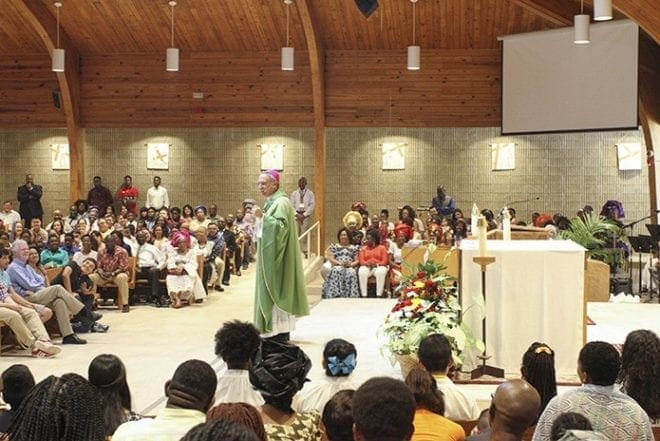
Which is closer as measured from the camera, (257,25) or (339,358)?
(339,358)

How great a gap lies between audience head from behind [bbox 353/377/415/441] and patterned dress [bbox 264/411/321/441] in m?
1.05

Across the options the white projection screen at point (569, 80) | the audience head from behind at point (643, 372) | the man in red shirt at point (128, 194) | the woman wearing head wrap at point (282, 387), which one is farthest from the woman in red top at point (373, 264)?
the audience head from behind at point (643, 372)

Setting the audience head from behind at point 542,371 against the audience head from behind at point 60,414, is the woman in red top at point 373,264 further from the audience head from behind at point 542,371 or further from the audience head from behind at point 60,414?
the audience head from behind at point 60,414

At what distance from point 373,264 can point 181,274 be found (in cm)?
241

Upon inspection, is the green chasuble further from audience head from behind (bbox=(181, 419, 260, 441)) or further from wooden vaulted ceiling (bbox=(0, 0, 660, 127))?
wooden vaulted ceiling (bbox=(0, 0, 660, 127))

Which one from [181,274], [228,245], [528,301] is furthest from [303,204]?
[528,301]

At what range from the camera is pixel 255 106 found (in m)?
18.6

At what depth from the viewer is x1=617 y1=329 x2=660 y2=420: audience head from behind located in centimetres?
395

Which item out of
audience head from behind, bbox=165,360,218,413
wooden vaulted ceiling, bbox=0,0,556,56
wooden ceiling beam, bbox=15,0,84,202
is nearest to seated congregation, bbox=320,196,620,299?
wooden vaulted ceiling, bbox=0,0,556,56

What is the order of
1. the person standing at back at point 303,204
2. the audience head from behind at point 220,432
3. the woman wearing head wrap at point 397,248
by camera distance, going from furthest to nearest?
the person standing at back at point 303,204, the woman wearing head wrap at point 397,248, the audience head from behind at point 220,432

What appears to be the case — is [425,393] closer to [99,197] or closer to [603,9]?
[603,9]

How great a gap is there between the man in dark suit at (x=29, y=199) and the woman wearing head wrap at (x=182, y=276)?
6.48m

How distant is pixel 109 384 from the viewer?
4211mm

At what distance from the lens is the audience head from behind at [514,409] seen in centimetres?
326
